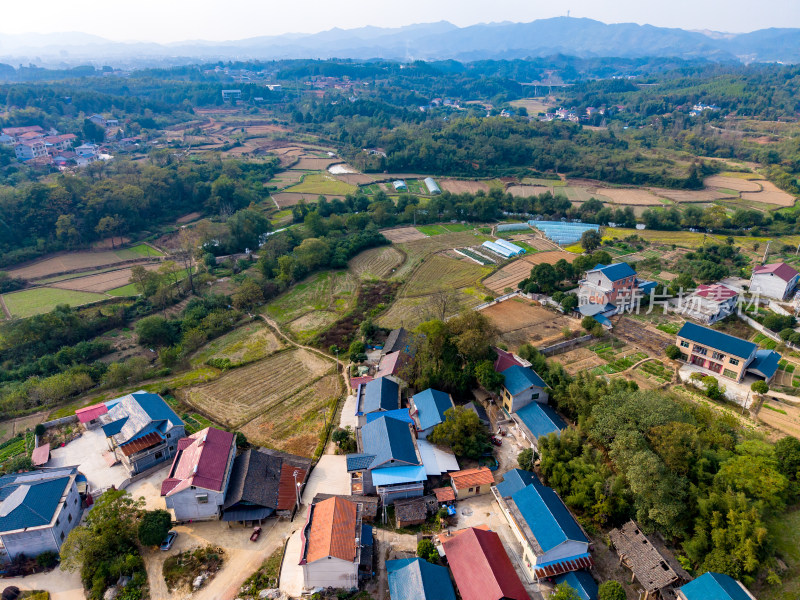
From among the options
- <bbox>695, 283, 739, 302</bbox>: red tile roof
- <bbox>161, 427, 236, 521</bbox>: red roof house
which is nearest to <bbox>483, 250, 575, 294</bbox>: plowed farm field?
<bbox>695, 283, 739, 302</bbox>: red tile roof

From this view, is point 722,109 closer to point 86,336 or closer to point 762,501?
point 762,501

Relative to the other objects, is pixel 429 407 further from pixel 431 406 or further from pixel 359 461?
Answer: pixel 359 461

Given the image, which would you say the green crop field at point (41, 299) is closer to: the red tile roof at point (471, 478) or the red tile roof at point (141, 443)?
the red tile roof at point (141, 443)

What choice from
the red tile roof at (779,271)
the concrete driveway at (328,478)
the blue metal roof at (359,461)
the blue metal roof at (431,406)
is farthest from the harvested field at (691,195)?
the concrete driveway at (328,478)

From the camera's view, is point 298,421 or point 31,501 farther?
point 298,421

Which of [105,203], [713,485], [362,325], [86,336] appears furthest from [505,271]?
[105,203]

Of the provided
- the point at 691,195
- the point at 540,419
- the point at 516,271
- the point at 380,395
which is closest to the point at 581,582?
the point at 540,419
